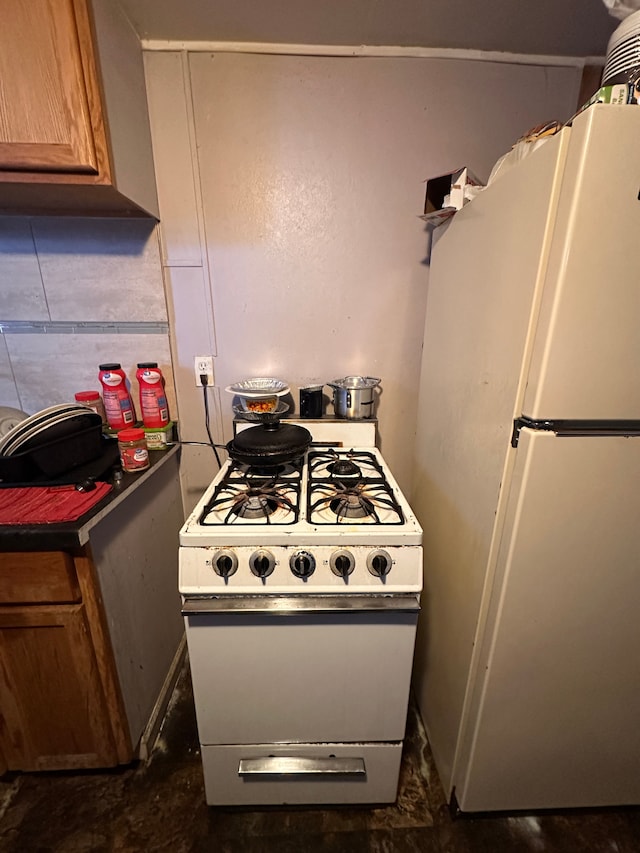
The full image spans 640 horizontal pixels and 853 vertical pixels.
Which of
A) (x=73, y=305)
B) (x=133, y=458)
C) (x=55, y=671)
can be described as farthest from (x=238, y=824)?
(x=73, y=305)

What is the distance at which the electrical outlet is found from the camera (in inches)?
58.3

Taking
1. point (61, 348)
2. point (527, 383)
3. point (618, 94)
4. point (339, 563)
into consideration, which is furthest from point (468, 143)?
point (61, 348)

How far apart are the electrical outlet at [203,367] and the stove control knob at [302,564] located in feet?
3.03

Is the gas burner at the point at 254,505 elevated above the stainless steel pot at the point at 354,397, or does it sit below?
below

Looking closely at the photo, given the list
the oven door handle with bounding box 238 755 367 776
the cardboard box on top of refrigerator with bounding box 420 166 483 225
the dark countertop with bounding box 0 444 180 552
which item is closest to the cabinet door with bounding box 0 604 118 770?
the dark countertop with bounding box 0 444 180 552

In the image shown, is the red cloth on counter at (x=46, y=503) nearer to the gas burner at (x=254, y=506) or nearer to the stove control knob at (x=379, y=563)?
the gas burner at (x=254, y=506)

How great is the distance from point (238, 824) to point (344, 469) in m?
1.09

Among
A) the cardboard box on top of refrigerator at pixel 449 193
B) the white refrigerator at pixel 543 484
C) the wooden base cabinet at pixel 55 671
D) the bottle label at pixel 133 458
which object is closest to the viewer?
the white refrigerator at pixel 543 484

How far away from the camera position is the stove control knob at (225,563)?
2.70 feet

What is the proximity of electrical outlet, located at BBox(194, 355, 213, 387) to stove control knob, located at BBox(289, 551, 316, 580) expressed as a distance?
0.92 m

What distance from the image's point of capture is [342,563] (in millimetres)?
829

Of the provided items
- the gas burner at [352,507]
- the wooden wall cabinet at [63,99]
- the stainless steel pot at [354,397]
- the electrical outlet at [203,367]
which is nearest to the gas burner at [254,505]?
the gas burner at [352,507]

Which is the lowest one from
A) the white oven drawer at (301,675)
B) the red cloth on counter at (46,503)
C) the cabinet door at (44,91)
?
the white oven drawer at (301,675)

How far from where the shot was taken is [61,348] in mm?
1435
